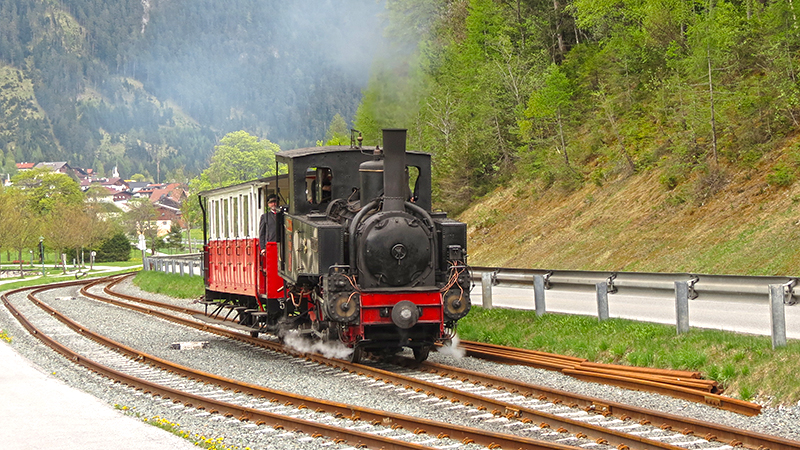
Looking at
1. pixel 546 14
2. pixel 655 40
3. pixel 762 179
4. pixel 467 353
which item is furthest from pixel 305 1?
pixel 467 353

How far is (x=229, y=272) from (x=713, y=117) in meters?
17.1

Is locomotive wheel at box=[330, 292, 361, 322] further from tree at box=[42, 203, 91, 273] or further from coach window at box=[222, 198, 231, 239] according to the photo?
tree at box=[42, 203, 91, 273]

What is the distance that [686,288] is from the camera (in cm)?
1177

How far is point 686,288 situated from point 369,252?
4.43m

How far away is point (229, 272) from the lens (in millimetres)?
18141

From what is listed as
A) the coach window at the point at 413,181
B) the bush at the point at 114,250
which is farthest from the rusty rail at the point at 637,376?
the bush at the point at 114,250

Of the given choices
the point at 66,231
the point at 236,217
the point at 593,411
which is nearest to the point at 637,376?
the point at 593,411

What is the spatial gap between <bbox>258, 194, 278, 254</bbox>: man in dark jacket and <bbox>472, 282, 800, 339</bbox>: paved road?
512 cm

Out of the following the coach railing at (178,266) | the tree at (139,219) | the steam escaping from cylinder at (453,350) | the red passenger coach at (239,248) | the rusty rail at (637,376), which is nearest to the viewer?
the rusty rail at (637,376)

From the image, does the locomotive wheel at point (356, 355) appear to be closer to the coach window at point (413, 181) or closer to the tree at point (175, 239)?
the coach window at point (413, 181)

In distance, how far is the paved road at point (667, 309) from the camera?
41.0ft

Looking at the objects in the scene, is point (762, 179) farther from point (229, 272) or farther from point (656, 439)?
point (656, 439)

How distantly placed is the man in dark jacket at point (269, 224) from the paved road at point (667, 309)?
16.8 feet

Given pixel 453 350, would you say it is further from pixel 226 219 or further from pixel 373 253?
pixel 226 219
